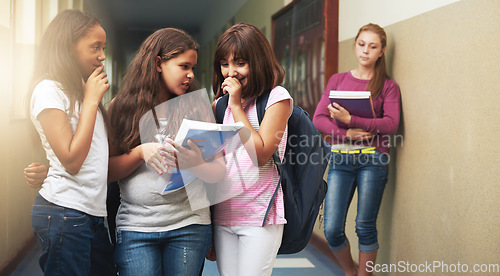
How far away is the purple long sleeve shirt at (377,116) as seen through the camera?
2564 millimetres

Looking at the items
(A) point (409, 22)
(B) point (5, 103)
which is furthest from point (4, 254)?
(A) point (409, 22)

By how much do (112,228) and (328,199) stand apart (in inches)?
60.6

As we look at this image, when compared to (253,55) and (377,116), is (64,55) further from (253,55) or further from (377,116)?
(377,116)

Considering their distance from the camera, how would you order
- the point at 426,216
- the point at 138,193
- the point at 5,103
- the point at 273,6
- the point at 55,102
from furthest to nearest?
the point at 273,6 → the point at 5,103 → the point at 426,216 → the point at 138,193 → the point at 55,102

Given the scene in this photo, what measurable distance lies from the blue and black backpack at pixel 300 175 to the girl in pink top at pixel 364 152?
1.16 m

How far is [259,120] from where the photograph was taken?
4.55ft

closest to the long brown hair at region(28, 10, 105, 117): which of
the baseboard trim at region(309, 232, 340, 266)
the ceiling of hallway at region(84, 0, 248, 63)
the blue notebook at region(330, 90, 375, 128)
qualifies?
the blue notebook at region(330, 90, 375, 128)

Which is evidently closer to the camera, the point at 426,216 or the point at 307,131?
the point at 307,131

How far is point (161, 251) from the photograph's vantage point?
53.1 inches

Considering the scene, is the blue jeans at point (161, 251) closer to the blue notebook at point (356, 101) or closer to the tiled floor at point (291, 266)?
the blue notebook at point (356, 101)

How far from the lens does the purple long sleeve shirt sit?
8.41ft

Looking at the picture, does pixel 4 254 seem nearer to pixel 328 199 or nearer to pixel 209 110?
pixel 328 199

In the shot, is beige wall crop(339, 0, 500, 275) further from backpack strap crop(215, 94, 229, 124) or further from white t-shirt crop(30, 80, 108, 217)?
white t-shirt crop(30, 80, 108, 217)

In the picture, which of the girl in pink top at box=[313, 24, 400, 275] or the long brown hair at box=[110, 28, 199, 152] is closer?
the long brown hair at box=[110, 28, 199, 152]
